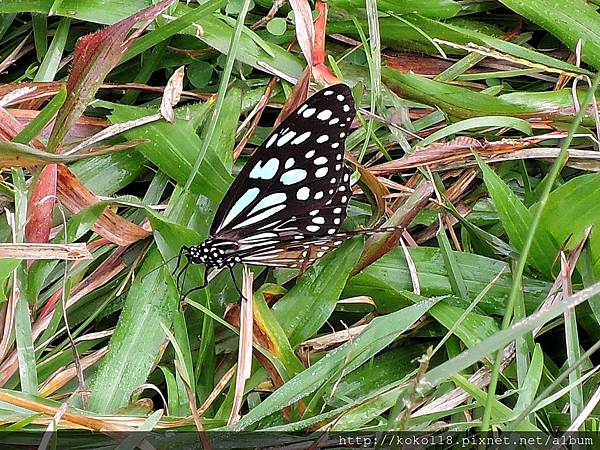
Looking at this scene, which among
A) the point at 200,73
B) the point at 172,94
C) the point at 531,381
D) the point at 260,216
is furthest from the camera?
the point at 200,73

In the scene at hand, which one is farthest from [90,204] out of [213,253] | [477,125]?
[477,125]

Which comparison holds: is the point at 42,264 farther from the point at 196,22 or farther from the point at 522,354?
the point at 522,354

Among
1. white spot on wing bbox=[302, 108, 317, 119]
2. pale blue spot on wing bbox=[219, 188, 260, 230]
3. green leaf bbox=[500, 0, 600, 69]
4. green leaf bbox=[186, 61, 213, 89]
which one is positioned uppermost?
green leaf bbox=[500, 0, 600, 69]

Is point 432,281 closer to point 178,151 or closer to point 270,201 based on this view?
point 270,201

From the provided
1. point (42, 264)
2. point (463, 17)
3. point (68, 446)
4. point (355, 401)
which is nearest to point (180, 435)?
point (68, 446)

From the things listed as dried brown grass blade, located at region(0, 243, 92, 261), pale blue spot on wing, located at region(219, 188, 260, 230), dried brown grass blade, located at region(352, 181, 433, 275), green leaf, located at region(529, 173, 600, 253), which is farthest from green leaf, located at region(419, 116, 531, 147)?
dried brown grass blade, located at region(0, 243, 92, 261)

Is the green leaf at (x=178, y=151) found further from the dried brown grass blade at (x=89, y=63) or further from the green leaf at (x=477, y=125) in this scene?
the green leaf at (x=477, y=125)

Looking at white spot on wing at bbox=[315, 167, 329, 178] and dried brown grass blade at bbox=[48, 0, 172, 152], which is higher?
dried brown grass blade at bbox=[48, 0, 172, 152]

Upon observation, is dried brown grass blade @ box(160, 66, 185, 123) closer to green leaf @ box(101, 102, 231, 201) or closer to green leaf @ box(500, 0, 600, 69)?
green leaf @ box(101, 102, 231, 201)

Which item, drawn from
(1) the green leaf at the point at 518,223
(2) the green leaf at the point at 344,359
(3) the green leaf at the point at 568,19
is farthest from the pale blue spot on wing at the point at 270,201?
(3) the green leaf at the point at 568,19
